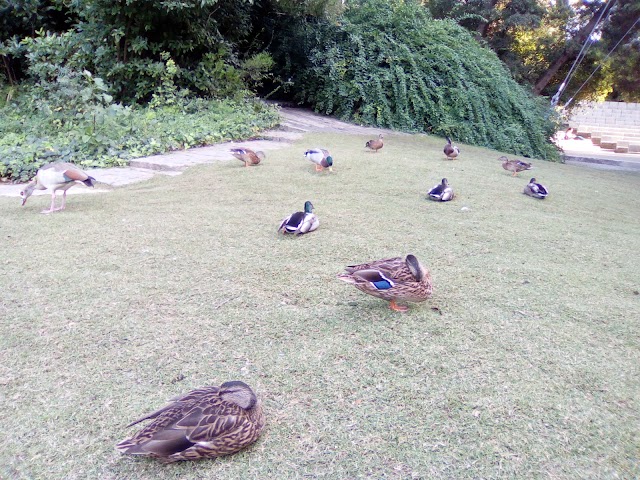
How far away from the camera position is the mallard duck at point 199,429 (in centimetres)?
188

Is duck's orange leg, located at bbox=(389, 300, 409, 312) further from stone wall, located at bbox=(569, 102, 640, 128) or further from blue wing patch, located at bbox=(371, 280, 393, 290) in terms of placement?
stone wall, located at bbox=(569, 102, 640, 128)

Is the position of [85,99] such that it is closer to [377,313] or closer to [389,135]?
[389,135]

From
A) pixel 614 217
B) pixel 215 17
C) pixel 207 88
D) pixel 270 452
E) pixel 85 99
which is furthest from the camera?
pixel 215 17

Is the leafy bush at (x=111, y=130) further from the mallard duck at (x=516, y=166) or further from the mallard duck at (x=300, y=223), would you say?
the mallard duck at (x=516, y=166)

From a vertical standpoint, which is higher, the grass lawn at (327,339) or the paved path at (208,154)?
the grass lawn at (327,339)

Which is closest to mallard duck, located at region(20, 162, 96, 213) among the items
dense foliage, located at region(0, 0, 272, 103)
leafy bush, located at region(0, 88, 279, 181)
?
leafy bush, located at region(0, 88, 279, 181)

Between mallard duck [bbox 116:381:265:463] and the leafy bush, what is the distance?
588 centimetres

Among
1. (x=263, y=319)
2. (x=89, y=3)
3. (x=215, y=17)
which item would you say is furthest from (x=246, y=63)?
(x=263, y=319)

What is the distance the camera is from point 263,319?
3.04 meters

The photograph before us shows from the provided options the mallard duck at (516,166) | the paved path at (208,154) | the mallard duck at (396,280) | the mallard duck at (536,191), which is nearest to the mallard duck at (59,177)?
the paved path at (208,154)

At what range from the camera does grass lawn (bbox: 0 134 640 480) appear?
2.03 m

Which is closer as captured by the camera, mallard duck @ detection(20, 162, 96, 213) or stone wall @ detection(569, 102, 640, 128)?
mallard duck @ detection(20, 162, 96, 213)

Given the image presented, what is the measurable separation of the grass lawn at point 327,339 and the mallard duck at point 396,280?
16cm

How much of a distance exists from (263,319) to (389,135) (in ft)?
28.8
